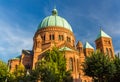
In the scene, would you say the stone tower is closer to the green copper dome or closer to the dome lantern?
the green copper dome

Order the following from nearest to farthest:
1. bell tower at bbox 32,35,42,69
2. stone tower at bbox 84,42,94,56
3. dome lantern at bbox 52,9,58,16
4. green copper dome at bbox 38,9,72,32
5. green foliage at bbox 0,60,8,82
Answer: green foliage at bbox 0,60,8,82, bell tower at bbox 32,35,42,69, green copper dome at bbox 38,9,72,32, stone tower at bbox 84,42,94,56, dome lantern at bbox 52,9,58,16

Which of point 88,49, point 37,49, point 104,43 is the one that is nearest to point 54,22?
point 37,49

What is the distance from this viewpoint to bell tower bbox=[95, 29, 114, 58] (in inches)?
2306

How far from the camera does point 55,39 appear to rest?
52281mm

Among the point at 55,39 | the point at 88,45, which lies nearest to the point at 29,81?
the point at 55,39

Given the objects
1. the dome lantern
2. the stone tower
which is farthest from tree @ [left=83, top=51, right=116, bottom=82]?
the dome lantern

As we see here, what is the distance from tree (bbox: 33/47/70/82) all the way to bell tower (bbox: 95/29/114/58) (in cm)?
3076

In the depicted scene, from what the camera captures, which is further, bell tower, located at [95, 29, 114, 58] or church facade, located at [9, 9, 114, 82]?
bell tower, located at [95, 29, 114, 58]

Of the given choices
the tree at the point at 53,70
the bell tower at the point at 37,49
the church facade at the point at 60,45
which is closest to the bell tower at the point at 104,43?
the church facade at the point at 60,45

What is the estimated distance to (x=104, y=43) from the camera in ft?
195

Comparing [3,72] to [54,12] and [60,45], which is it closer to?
[60,45]

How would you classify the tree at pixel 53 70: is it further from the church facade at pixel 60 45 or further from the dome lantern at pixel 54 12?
the dome lantern at pixel 54 12

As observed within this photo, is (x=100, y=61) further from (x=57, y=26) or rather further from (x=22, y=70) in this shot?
(x=57, y=26)

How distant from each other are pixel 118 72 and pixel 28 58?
2628 cm
